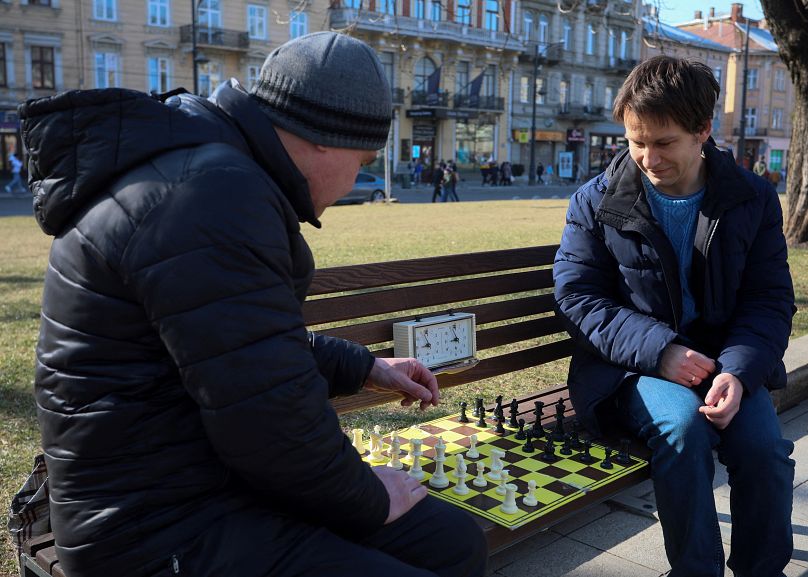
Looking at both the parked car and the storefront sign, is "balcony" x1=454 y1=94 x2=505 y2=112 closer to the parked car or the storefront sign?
the storefront sign

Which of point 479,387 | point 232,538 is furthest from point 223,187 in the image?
point 479,387

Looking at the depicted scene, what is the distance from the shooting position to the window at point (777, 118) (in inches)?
2586

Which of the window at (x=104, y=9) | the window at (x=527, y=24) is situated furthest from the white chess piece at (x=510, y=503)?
the window at (x=527, y=24)

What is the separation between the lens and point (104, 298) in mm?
1440

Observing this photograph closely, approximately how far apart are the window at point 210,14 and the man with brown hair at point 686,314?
37.8 m

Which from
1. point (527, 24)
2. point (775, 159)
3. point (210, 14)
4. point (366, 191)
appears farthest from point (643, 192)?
point (775, 159)

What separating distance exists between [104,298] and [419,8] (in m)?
43.7

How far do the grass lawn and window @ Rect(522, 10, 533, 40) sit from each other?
27820mm

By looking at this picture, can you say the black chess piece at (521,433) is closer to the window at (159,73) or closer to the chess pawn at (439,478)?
the chess pawn at (439,478)

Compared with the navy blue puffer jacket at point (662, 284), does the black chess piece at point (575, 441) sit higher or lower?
lower

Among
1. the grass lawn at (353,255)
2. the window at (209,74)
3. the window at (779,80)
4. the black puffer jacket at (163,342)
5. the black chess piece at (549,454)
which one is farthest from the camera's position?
the window at (779,80)

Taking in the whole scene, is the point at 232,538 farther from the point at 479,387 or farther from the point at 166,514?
the point at 479,387

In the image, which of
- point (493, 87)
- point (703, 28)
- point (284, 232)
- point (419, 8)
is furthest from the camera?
point (703, 28)

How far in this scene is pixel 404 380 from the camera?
2.30m
